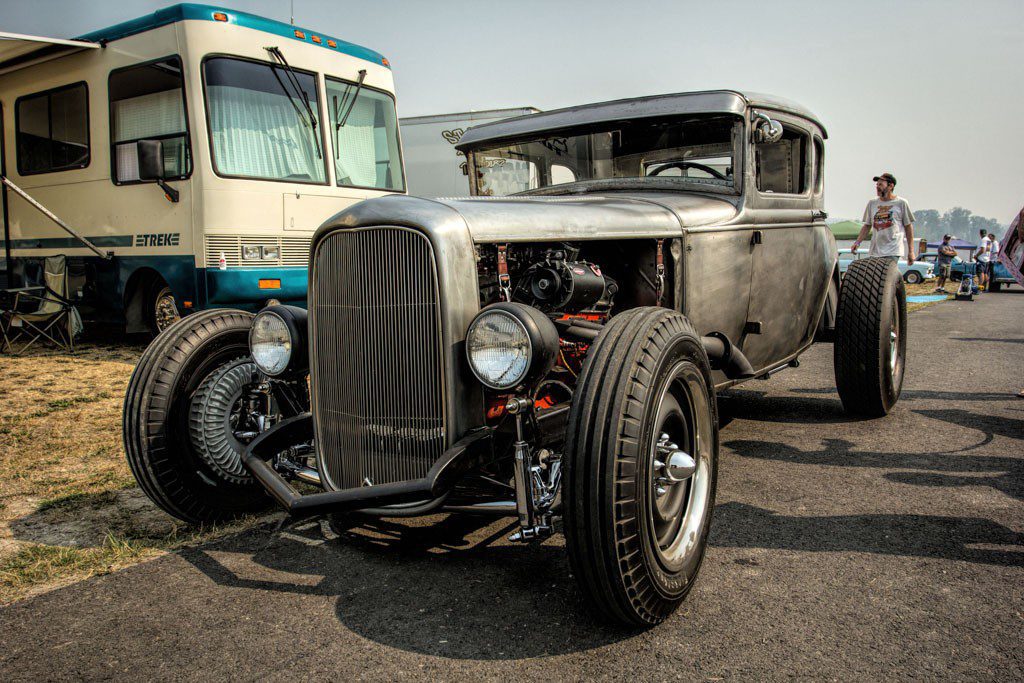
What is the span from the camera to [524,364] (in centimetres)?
237

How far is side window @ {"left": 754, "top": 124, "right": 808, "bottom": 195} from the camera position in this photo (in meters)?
4.34

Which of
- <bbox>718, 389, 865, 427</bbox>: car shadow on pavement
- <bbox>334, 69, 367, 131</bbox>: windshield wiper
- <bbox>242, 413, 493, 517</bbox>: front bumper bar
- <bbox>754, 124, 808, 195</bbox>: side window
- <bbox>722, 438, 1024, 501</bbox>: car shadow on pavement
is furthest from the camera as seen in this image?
<bbox>334, 69, 367, 131</bbox>: windshield wiper

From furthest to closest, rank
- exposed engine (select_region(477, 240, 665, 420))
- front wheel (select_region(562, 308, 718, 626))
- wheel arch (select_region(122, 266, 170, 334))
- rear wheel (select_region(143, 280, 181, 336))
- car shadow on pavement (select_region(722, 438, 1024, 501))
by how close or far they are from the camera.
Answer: wheel arch (select_region(122, 266, 170, 334)) → rear wheel (select_region(143, 280, 181, 336)) → car shadow on pavement (select_region(722, 438, 1024, 501)) → exposed engine (select_region(477, 240, 665, 420)) → front wheel (select_region(562, 308, 718, 626))

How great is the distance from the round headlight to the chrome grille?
0.62 ft

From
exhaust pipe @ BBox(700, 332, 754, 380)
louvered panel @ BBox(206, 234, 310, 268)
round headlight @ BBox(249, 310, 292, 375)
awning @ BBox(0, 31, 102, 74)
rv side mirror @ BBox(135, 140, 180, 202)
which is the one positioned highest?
awning @ BBox(0, 31, 102, 74)

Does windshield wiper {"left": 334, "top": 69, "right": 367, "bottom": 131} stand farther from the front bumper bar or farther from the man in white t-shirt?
the front bumper bar

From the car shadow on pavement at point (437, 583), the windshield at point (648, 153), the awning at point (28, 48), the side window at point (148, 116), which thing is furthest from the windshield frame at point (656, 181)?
the awning at point (28, 48)

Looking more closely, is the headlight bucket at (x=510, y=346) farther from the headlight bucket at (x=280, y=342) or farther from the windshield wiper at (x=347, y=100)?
the windshield wiper at (x=347, y=100)

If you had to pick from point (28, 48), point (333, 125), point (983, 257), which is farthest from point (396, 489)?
point (983, 257)

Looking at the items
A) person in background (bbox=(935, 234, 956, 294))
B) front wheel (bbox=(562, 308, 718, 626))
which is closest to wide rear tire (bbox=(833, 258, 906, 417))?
front wheel (bbox=(562, 308, 718, 626))

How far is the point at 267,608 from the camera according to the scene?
8.55ft

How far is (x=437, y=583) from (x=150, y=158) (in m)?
5.85

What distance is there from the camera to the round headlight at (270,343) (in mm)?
3049

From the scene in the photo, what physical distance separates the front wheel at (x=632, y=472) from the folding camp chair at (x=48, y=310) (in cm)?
765
